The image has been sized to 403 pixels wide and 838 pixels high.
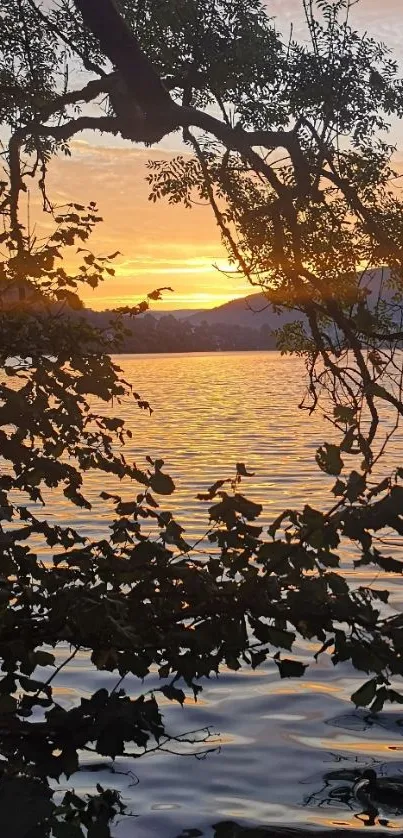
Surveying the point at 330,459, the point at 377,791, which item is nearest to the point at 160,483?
the point at 330,459

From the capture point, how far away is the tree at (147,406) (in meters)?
5.73

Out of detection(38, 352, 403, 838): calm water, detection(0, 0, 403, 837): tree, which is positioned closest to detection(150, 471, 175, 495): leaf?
detection(0, 0, 403, 837): tree

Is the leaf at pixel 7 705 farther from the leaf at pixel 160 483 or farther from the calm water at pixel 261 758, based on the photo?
the calm water at pixel 261 758

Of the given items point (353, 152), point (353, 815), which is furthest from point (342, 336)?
point (353, 815)

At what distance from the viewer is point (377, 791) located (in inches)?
329

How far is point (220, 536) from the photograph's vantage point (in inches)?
255

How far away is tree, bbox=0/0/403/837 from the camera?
573cm

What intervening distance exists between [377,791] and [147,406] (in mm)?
3638

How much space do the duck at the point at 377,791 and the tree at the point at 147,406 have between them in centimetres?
105

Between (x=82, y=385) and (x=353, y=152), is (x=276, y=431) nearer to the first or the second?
(x=353, y=152)

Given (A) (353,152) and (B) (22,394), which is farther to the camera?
(A) (353,152)

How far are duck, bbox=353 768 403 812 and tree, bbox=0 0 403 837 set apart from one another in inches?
41.2

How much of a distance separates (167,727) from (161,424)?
149ft

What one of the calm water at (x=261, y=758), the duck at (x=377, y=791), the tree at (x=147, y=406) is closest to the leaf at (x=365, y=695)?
the tree at (x=147, y=406)
